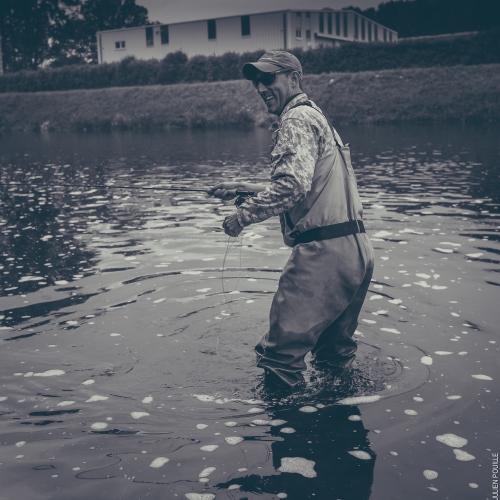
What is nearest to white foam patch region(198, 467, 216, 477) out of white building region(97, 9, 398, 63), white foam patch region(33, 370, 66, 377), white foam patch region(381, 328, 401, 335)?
white foam patch region(33, 370, 66, 377)

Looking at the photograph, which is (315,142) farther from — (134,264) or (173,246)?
(173,246)

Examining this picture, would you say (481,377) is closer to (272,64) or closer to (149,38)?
(272,64)

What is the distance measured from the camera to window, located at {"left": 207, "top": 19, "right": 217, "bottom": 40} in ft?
188

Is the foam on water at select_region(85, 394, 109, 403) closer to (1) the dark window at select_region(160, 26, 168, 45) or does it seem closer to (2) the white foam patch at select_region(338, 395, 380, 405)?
(2) the white foam patch at select_region(338, 395, 380, 405)

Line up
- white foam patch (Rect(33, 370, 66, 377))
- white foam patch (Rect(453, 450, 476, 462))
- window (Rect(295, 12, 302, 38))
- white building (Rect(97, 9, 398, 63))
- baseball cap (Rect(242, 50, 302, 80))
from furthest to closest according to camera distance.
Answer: window (Rect(295, 12, 302, 38)), white building (Rect(97, 9, 398, 63)), white foam patch (Rect(33, 370, 66, 377)), baseball cap (Rect(242, 50, 302, 80)), white foam patch (Rect(453, 450, 476, 462))

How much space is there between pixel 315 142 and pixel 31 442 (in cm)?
289

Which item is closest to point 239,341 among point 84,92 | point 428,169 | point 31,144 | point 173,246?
point 173,246

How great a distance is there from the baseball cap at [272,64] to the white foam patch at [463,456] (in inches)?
113

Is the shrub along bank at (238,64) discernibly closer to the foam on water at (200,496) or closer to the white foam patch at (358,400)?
the white foam patch at (358,400)

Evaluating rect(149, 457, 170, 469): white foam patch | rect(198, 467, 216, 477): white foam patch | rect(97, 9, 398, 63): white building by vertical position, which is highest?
rect(97, 9, 398, 63): white building

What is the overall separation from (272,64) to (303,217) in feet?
3.74

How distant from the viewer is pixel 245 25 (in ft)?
183

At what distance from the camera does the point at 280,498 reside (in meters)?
3.82

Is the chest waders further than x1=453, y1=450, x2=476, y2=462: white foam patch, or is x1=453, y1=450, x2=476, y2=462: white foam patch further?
the chest waders
